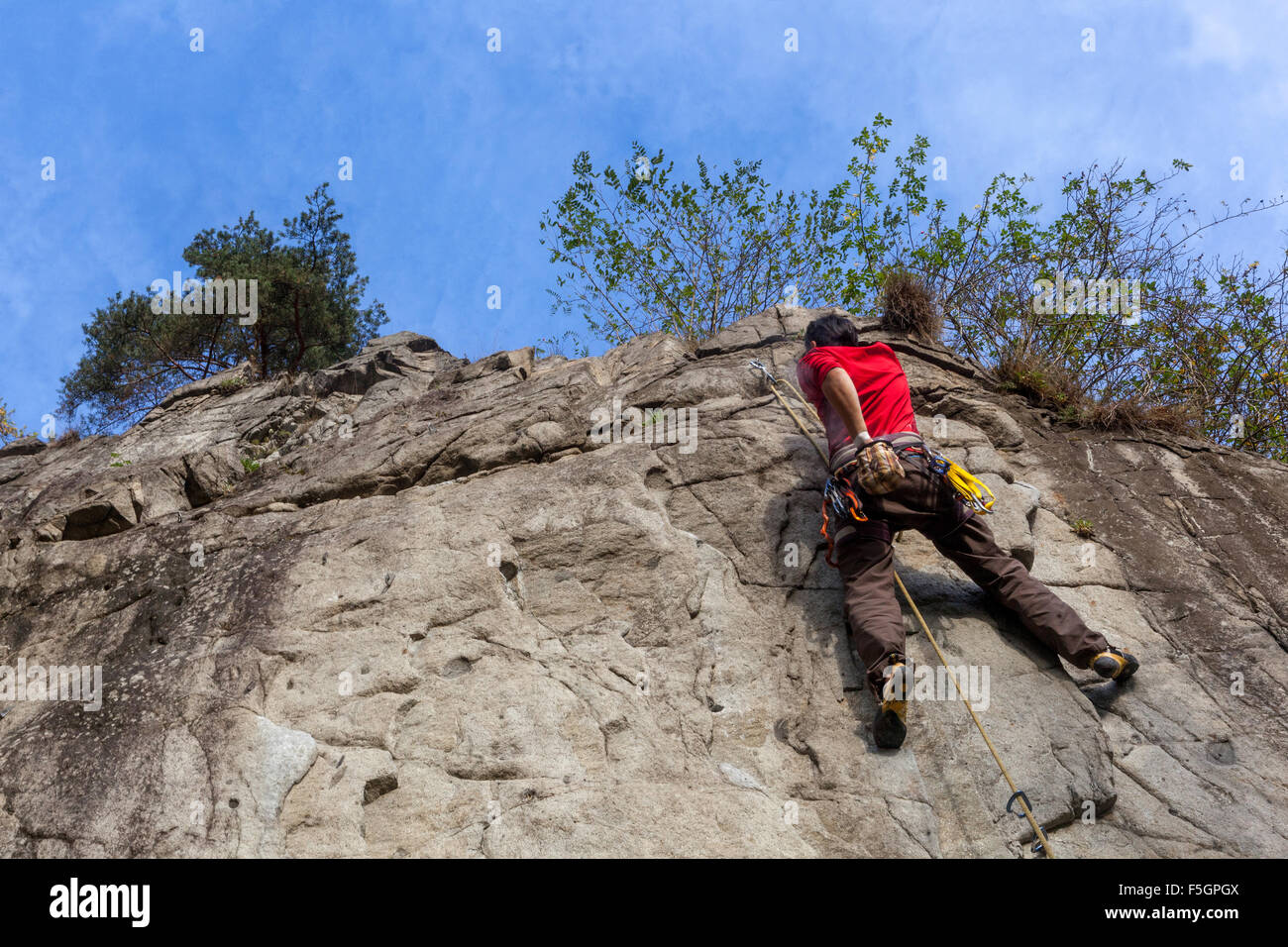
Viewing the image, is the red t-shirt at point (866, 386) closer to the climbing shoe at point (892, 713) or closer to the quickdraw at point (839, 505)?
the quickdraw at point (839, 505)

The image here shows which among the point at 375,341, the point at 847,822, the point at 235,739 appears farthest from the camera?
the point at 375,341

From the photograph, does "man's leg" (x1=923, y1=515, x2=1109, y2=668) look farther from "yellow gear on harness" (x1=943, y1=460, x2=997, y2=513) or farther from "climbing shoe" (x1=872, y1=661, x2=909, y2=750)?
"climbing shoe" (x1=872, y1=661, x2=909, y2=750)

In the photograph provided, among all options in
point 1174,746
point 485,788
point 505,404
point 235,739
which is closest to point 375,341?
point 505,404

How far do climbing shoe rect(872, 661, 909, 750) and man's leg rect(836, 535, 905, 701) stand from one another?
0.08 m

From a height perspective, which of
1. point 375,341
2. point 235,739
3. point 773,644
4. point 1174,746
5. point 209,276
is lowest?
point 1174,746

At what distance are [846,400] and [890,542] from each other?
3.08 ft

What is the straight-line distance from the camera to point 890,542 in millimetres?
5664

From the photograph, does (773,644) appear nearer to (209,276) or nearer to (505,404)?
(505,404)

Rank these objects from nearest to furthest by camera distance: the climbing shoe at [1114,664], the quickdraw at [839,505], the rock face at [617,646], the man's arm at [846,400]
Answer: the rock face at [617,646] < the climbing shoe at [1114,664] < the quickdraw at [839,505] < the man's arm at [846,400]

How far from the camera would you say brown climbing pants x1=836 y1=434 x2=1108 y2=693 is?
5.39m

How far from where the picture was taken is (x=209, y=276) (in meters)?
16.1

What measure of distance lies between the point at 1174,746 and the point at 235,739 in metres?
5.33

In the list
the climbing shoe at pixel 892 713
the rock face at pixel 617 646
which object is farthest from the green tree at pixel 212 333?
the climbing shoe at pixel 892 713

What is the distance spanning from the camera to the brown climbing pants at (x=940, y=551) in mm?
5387
